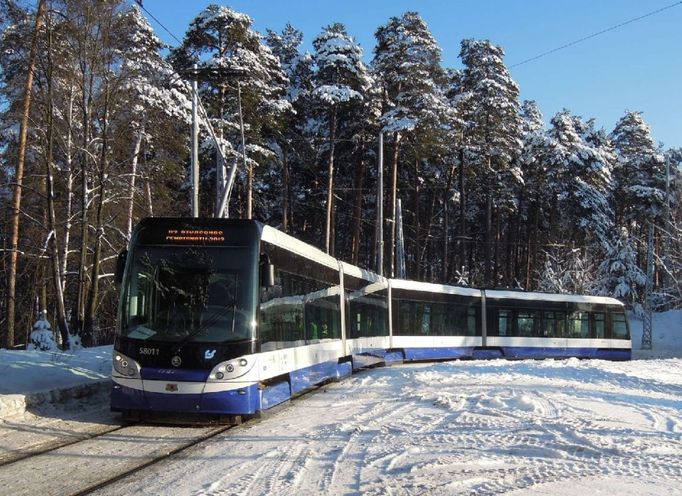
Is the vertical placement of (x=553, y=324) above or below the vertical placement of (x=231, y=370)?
above

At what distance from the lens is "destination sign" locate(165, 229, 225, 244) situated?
32.4 feet

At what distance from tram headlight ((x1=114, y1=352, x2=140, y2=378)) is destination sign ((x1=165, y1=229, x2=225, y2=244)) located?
71.3 inches

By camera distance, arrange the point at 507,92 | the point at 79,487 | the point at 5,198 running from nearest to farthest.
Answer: the point at 79,487, the point at 5,198, the point at 507,92

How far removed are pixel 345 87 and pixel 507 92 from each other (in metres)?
13.1

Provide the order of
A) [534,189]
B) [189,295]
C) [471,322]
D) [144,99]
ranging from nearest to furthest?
[189,295], [144,99], [471,322], [534,189]

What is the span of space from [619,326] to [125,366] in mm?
26398

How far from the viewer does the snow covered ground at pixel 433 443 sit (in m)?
5.87

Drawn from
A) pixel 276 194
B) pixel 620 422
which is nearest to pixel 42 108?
pixel 620 422

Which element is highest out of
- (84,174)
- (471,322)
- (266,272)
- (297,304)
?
(84,174)

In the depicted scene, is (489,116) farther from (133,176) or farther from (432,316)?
(133,176)

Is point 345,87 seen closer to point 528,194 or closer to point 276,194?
point 276,194

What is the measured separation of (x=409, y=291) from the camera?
2428 cm

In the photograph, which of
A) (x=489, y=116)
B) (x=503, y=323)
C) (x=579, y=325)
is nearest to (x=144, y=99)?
(x=503, y=323)

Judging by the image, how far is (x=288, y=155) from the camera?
1583 inches
